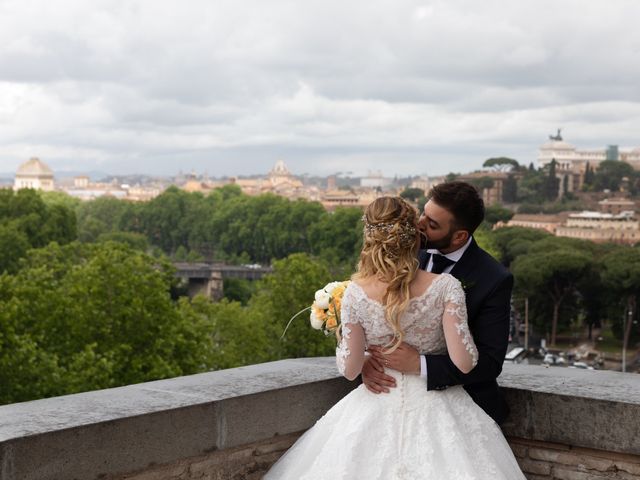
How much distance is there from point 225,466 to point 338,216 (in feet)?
303

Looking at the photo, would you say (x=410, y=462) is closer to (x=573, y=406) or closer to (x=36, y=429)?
(x=573, y=406)

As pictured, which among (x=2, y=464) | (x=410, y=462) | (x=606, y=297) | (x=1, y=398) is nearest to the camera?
(x=2, y=464)

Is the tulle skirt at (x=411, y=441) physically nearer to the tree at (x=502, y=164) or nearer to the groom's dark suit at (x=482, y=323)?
the groom's dark suit at (x=482, y=323)

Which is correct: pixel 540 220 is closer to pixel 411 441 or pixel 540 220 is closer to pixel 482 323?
pixel 482 323

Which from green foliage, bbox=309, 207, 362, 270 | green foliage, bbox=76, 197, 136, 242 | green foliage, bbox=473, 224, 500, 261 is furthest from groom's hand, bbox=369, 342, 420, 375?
green foliage, bbox=76, 197, 136, 242

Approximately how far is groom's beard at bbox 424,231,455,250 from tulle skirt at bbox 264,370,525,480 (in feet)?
→ 1.64

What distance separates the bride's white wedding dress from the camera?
377cm

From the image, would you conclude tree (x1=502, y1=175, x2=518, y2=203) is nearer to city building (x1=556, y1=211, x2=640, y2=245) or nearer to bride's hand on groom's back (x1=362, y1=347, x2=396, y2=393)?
city building (x1=556, y1=211, x2=640, y2=245)

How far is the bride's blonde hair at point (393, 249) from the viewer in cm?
373

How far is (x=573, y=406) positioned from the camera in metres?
4.44

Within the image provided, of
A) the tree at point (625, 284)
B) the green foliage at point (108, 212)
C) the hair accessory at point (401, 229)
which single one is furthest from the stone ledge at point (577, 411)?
the green foliage at point (108, 212)

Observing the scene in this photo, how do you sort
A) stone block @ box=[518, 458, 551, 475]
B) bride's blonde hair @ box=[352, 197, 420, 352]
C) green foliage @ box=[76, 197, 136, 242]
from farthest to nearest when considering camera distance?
1. green foliage @ box=[76, 197, 136, 242]
2. stone block @ box=[518, 458, 551, 475]
3. bride's blonde hair @ box=[352, 197, 420, 352]

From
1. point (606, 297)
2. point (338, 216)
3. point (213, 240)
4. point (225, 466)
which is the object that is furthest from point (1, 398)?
point (213, 240)

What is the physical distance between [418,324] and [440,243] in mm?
377
